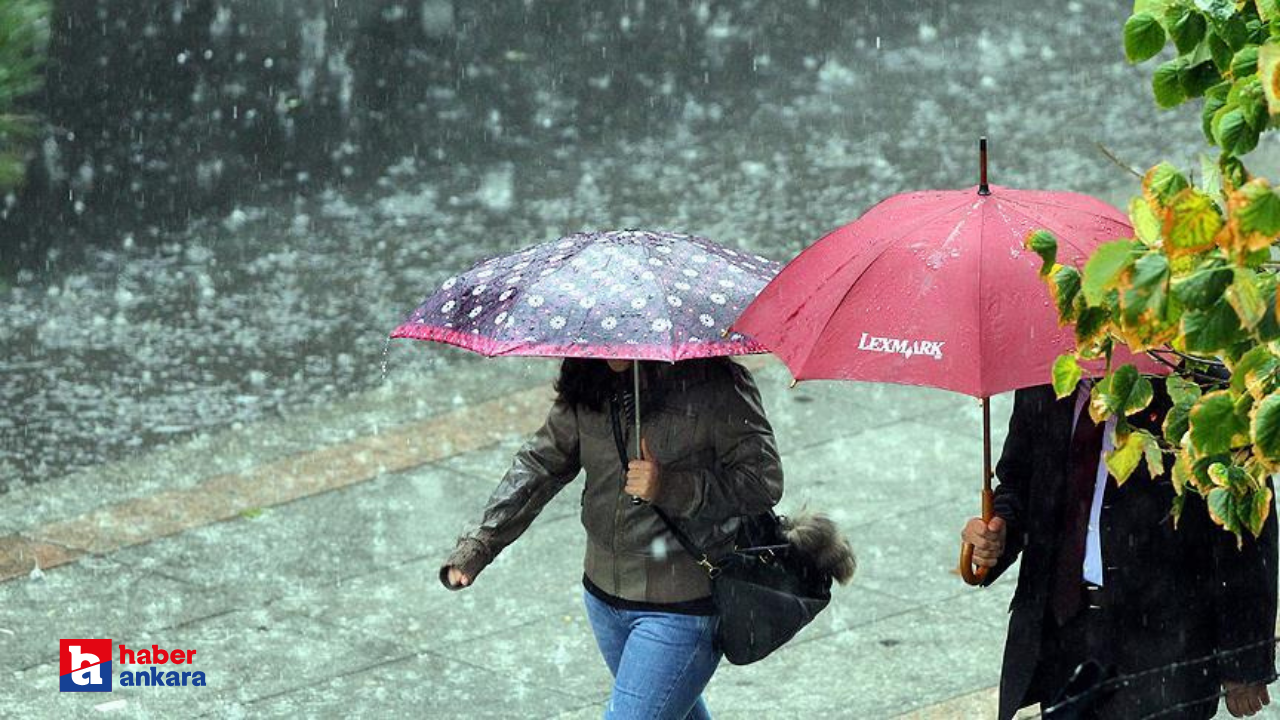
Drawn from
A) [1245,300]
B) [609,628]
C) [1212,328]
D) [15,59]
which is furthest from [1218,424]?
[15,59]

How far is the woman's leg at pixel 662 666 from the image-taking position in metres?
5.55

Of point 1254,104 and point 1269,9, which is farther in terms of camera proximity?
point 1269,9

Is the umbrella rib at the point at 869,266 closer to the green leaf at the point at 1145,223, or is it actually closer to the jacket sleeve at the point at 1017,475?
the jacket sleeve at the point at 1017,475

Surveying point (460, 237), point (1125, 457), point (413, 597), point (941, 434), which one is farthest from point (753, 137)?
point (1125, 457)

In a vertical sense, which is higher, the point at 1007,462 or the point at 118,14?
the point at 118,14

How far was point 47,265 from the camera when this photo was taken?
12477 mm

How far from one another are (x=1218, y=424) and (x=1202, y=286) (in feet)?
1.24

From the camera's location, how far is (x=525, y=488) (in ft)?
19.2

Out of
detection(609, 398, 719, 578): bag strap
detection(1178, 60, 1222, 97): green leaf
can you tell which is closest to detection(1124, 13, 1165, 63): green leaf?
detection(1178, 60, 1222, 97): green leaf

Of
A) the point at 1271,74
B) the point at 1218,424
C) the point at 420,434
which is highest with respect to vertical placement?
the point at 420,434

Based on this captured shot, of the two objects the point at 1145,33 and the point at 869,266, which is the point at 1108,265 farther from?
the point at 869,266

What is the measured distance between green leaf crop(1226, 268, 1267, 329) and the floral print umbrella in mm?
2223

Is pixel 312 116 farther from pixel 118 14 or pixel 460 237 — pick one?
pixel 460 237

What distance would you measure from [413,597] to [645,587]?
276cm
